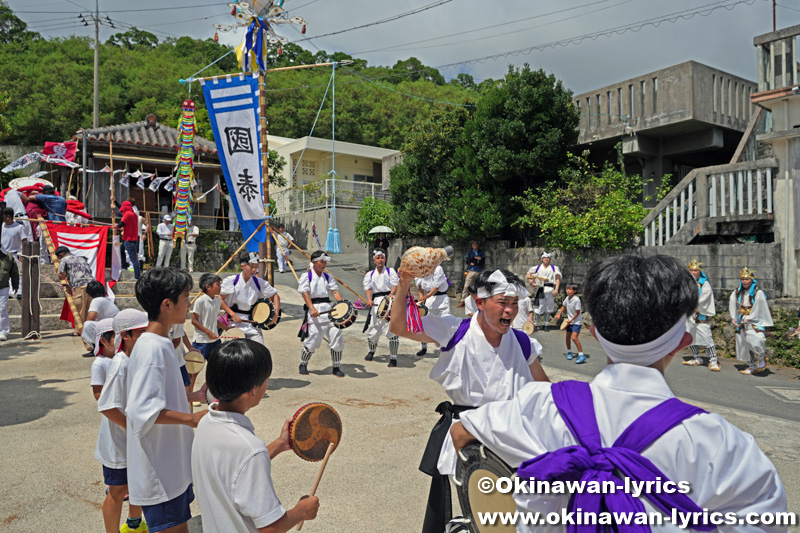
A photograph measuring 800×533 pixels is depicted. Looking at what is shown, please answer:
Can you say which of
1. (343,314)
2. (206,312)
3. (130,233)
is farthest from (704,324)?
(130,233)

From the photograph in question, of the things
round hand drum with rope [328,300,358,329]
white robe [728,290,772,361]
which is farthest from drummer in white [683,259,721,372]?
round hand drum with rope [328,300,358,329]

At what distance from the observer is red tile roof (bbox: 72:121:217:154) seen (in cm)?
2003

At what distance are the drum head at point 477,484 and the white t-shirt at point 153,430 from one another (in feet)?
4.84

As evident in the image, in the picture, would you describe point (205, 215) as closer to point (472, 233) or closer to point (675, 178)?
point (472, 233)

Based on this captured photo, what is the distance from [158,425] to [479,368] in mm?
1708

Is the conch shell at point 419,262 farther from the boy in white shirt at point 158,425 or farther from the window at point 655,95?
the window at point 655,95

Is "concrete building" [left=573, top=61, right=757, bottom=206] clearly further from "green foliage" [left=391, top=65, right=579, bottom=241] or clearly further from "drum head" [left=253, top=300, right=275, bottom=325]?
"drum head" [left=253, top=300, right=275, bottom=325]

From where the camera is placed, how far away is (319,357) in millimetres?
9750

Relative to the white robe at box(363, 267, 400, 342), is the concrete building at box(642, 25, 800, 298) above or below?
above

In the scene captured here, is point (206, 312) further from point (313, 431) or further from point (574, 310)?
point (574, 310)

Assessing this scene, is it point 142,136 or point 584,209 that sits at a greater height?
point 142,136

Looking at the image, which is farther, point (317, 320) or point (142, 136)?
point (142, 136)

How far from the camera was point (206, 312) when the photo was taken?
6797 millimetres

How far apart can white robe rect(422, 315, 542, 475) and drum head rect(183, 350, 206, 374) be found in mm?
1874
